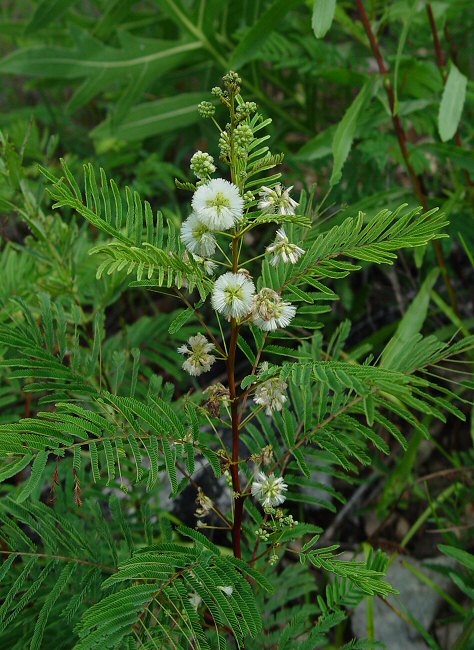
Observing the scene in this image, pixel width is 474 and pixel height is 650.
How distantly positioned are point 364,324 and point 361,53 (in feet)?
3.60

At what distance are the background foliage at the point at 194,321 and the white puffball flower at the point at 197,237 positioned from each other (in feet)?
0.27

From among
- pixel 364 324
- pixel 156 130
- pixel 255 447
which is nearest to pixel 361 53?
pixel 156 130

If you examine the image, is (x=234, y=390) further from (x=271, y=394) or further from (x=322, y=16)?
(x=322, y=16)

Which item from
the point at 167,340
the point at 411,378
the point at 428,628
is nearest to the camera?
the point at 411,378

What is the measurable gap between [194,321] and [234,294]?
107 centimetres

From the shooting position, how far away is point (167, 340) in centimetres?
159

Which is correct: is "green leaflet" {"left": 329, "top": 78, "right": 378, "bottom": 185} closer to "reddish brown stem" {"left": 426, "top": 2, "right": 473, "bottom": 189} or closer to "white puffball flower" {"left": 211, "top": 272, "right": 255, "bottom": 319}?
"reddish brown stem" {"left": 426, "top": 2, "right": 473, "bottom": 189}

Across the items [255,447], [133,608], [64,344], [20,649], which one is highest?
[64,344]

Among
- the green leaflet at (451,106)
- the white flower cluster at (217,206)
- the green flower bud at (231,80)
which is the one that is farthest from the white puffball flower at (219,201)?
the green leaflet at (451,106)

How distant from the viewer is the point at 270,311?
69 cm

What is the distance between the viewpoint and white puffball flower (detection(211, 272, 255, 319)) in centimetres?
68

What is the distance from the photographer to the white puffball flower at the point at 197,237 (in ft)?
2.27

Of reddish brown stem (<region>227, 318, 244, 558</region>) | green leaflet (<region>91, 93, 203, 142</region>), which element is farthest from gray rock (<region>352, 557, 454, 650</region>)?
green leaflet (<region>91, 93, 203, 142</region>)

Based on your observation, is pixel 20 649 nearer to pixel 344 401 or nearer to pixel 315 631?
pixel 315 631
